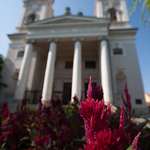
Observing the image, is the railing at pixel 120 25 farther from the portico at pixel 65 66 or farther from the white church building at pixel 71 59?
the portico at pixel 65 66

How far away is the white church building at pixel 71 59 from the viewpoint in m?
11.0

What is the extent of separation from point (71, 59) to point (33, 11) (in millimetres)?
12535

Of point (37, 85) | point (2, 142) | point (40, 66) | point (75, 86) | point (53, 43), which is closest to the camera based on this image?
point (2, 142)

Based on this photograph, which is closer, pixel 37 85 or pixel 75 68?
pixel 75 68

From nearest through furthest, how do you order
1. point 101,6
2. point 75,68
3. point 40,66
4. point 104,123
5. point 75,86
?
point 104,123, point 75,86, point 75,68, point 40,66, point 101,6

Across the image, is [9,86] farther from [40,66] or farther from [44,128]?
[44,128]

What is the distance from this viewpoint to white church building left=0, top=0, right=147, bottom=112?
11039 mm

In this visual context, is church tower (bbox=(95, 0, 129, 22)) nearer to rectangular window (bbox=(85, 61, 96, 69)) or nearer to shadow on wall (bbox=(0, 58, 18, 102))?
rectangular window (bbox=(85, 61, 96, 69))

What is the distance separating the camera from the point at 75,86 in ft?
33.6

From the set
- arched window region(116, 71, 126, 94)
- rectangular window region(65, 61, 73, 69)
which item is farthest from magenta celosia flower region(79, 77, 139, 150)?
rectangular window region(65, 61, 73, 69)

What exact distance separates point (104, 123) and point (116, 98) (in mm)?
12012

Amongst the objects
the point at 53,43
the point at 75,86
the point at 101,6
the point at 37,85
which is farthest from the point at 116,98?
the point at 101,6

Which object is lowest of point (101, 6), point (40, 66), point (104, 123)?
point (104, 123)

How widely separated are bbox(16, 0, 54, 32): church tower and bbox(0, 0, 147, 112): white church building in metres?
3.16
